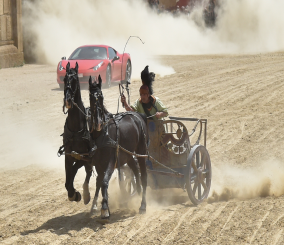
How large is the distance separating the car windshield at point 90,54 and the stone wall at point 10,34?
605 cm

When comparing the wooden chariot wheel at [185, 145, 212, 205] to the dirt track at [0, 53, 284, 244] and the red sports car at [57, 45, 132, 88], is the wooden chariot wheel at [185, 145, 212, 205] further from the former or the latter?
the red sports car at [57, 45, 132, 88]

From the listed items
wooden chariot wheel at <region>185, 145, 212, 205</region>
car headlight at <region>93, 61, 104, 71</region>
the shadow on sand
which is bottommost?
the shadow on sand

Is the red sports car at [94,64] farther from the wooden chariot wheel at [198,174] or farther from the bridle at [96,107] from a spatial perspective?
the bridle at [96,107]

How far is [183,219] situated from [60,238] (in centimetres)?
172

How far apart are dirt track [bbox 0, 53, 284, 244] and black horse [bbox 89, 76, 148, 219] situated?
589 mm

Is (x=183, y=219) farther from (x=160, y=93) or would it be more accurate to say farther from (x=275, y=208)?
(x=160, y=93)

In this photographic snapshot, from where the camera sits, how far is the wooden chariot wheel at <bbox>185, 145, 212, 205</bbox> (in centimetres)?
798

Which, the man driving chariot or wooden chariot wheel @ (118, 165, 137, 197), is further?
wooden chariot wheel @ (118, 165, 137, 197)

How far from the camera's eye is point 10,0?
24062mm

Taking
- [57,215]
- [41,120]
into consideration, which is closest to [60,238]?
[57,215]

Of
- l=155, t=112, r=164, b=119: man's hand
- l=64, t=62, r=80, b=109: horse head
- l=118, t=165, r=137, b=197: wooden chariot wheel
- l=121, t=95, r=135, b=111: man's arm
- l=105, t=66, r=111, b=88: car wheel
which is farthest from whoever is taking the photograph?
l=105, t=66, r=111, b=88: car wheel

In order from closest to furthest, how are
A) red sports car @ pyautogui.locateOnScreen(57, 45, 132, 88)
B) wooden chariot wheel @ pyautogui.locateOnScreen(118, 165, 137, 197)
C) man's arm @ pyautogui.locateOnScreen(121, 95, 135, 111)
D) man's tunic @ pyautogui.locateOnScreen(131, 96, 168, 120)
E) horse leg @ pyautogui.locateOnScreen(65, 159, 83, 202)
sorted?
horse leg @ pyautogui.locateOnScreen(65, 159, 83, 202), man's arm @ pyautogui.locateOnScreen(121, 95, 135, 111), man's tunic @ pyautogui.locateOnScreen(131, 96, 168, 120), wooden chariot wheel @ pyautogui.locateOnScreen(118, 165, 137, 197), red sports car @ pyautogui.locateOnScreen(57, 45, 132, 88)

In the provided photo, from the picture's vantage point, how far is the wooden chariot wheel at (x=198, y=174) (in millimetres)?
7977

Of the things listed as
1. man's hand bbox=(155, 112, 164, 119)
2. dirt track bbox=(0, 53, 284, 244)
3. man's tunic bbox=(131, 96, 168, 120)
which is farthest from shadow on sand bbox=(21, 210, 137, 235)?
man's tunic bbox=(131, 96, 168, 120)
